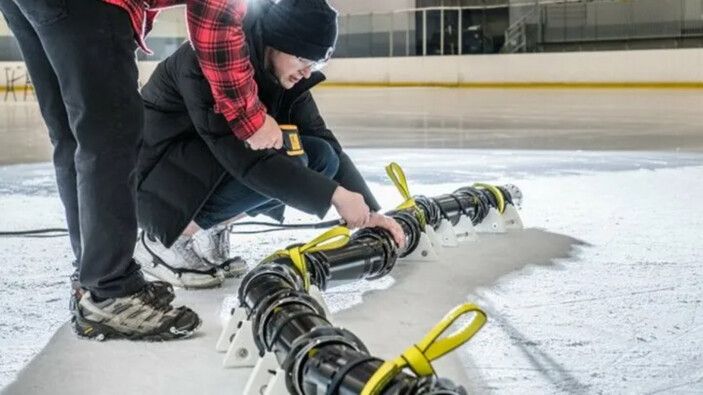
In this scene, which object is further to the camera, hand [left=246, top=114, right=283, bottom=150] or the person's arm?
hand [left=246, top=114, right=283, bottom=150]

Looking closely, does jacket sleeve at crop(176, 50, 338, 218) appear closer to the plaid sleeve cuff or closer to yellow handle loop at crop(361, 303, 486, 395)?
the plaid sleeve cuff

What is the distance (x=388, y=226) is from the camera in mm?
1858

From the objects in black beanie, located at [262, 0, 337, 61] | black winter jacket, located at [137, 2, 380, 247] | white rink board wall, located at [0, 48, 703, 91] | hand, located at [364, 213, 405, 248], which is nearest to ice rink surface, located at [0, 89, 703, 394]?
hand, located at [364, 213, 405, 248]

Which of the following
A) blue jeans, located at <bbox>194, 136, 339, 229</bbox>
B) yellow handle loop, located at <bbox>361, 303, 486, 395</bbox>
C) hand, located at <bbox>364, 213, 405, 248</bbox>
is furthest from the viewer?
blue jeans, located at <bbox>194, 136, 339, 229</bbox>

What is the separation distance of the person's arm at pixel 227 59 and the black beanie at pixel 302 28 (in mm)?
112

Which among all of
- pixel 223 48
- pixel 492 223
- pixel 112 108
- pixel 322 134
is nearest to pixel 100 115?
pixel 112 108

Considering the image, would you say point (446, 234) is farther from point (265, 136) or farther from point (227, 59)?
point (227, 59)

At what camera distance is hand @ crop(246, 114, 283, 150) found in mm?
1656

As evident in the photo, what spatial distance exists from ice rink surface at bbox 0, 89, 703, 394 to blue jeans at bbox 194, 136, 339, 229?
0.57 feet

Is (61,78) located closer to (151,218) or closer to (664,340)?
(151,218)

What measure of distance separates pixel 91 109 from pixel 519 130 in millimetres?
5046

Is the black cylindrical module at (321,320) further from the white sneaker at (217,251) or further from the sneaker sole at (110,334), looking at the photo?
the white sneaker at (217,251)

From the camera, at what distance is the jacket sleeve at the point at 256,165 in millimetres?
1676

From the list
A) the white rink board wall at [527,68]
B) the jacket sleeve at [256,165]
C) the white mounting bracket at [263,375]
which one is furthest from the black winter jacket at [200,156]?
the white rink board wall at [527,68]
